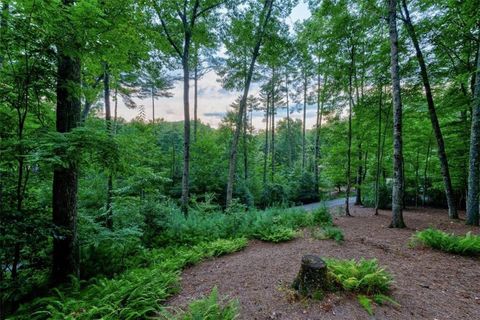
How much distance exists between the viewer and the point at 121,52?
3744 mm

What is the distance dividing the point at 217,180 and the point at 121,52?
1131 centimetres

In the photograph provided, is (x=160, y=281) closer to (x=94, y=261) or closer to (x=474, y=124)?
(x=94, y=261)

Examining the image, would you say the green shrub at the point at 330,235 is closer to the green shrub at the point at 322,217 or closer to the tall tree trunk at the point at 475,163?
the green shrub at the point at 322,217

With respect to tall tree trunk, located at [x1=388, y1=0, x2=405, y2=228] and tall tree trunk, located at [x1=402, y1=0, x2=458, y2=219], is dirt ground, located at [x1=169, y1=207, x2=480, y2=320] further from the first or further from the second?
tall tree trunk, located at [x1=402, y1=0, x2=458, y2=219]

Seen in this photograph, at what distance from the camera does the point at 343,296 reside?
2826 mm

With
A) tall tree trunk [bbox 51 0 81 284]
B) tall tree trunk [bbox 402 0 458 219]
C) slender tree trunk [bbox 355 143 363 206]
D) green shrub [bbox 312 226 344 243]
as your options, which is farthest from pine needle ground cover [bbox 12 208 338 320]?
tall tree trunk [bbox 402 0 458 219]

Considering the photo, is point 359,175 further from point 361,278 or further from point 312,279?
point 312,279

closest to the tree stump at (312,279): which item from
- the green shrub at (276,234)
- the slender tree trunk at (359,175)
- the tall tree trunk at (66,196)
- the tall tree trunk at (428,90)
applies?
the green shrub at (276,234)

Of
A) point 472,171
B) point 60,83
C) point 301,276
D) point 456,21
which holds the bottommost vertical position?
point 301,276

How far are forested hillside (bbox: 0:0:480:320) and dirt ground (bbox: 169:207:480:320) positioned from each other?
10 centimetres

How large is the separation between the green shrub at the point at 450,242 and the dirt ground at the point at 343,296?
0.19 metres

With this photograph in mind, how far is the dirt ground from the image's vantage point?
8.70ft

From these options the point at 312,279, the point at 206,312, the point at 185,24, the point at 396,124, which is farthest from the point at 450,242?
the point at 185,24

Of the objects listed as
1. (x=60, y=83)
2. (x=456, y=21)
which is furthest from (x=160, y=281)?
(x=456, y=21)
